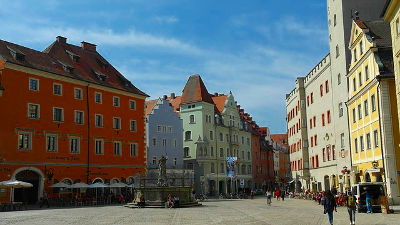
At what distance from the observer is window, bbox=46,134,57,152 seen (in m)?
47.3

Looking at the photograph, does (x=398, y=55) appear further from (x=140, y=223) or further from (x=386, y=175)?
(x=140, y=223)

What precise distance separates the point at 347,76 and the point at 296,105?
77.2ft

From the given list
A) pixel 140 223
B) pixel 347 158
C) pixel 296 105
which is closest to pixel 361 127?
pixel 347 158

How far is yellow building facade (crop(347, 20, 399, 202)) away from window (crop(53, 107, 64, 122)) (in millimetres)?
28969

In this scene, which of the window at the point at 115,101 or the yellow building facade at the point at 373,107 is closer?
the yellow building facade at the point at 373,107

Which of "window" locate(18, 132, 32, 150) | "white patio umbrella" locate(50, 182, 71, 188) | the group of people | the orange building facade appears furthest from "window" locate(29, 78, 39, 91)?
the group of people

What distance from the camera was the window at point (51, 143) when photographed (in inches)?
1861

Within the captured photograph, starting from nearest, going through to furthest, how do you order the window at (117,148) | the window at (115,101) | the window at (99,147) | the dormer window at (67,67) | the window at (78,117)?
the window at (78,117) → the dormer window at (67,67) → the window at (99,147) → the window at (117,148) → the window at (115,101)

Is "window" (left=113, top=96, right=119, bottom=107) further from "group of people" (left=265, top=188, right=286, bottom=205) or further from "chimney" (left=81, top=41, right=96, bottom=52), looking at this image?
"group of people" (left=265, top=188, right=286, bottom=205)

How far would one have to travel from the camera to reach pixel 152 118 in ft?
228

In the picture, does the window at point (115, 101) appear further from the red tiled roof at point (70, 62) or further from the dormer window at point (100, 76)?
the dormer window at point (100, 76)

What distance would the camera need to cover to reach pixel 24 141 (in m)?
44.9

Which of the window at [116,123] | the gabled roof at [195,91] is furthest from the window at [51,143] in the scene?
the gabled roof at [195,91]

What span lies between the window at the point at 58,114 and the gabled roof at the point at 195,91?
106ft
